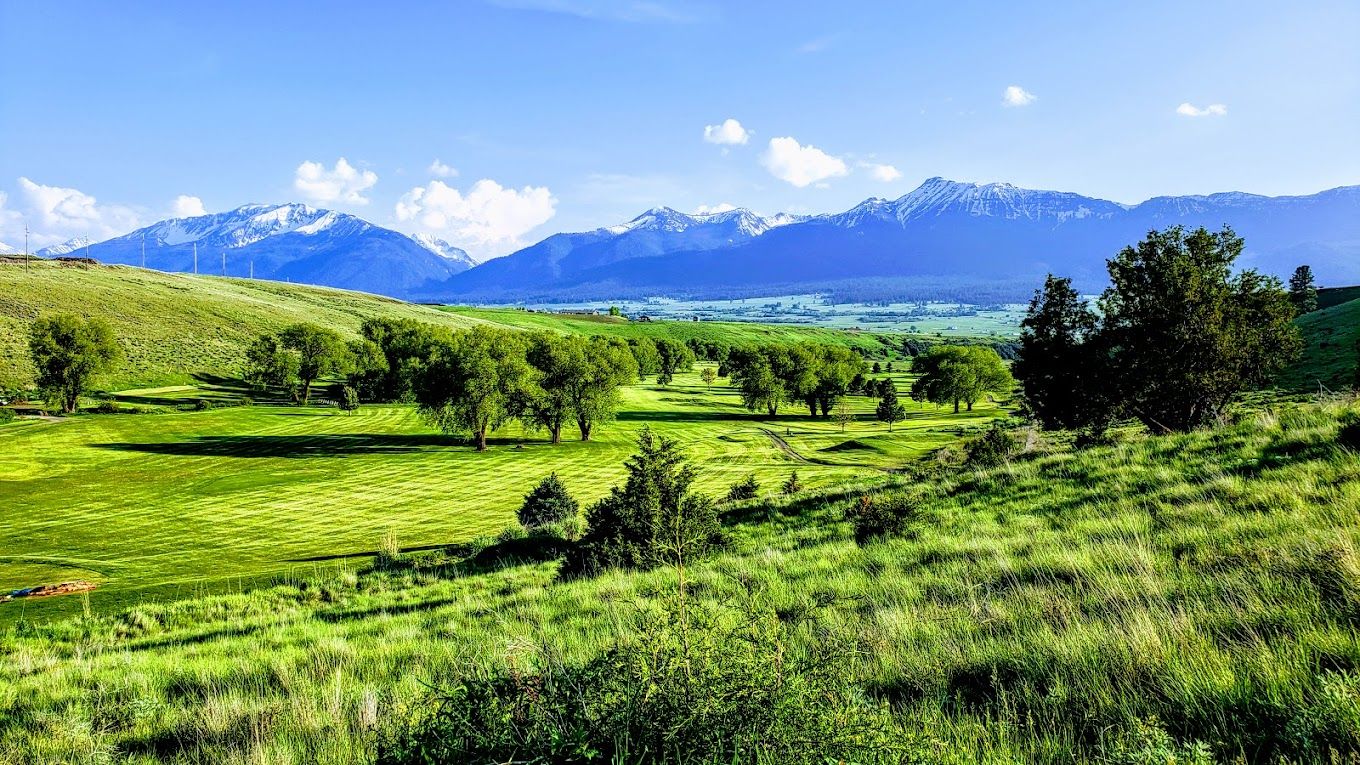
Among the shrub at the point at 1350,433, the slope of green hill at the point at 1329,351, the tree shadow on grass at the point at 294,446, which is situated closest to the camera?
the shrub at the point at 1350,433

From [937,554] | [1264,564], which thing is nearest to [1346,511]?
[1264,564]

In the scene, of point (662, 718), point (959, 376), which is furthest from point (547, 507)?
point (959, 376)

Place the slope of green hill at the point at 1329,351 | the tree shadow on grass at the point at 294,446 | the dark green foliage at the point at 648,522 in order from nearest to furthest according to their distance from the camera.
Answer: the dark green foliage at the point at 648,522
the slope of green hill at the point at 1329,351
the tree shadow on grass at the point at 294,446

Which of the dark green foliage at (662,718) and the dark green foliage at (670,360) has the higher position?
the dark green foliage at (670,360)

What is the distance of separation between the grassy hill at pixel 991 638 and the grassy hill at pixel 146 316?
96.2 metres

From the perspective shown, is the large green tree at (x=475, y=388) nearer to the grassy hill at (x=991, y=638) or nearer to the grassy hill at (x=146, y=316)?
the grassy hill at (x=146, y=316)

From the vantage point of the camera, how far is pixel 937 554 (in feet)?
30.6

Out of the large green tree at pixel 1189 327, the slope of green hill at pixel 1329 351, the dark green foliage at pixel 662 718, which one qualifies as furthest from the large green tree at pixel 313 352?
the slope of green hill at pixel 1329 351

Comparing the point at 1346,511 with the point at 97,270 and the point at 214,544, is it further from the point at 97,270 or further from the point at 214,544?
the point at 97,270

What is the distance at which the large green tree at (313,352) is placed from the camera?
94.4m

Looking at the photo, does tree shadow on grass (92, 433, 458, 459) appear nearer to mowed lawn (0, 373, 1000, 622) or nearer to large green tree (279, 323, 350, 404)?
mowed lawn (0, 373, 1000, 622)

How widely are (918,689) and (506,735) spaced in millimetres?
3109

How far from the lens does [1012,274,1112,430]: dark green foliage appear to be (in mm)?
28312

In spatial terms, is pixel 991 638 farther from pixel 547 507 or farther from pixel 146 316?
pixel 146 316
